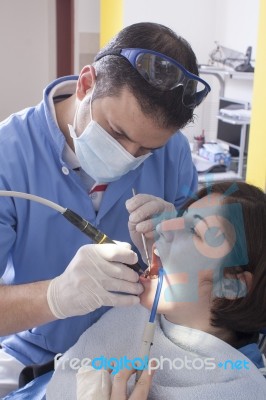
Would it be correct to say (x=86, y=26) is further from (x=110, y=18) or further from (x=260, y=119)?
(x=260, y=119)

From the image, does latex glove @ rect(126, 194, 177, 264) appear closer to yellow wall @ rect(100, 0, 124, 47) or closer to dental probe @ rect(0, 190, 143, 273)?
dental probe @ rect(0, 190, 143, 273)

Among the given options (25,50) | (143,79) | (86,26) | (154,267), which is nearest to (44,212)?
(154,267)

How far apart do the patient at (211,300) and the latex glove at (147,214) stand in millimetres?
25

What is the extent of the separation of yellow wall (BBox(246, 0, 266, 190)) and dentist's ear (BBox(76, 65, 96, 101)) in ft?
4.33

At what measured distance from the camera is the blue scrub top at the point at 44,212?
3.58ft

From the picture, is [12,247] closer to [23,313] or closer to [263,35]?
[23,313]

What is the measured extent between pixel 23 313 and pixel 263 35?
188cm

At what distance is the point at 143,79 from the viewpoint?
0.94 meters

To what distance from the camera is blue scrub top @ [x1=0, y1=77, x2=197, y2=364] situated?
1.09m

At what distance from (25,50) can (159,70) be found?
5761 mm

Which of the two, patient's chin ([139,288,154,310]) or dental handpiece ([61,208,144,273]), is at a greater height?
dental handpiece ([61,208,144,273])

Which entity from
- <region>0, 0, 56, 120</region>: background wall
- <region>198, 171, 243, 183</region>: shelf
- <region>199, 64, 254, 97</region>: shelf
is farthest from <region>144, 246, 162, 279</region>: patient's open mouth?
<region>0, 0, 56, 120</region>: background wall

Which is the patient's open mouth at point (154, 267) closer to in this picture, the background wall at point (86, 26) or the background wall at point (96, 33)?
the background wall at point (96, 33)

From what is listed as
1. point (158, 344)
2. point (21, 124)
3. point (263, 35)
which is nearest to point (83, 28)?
point (263, 35)
